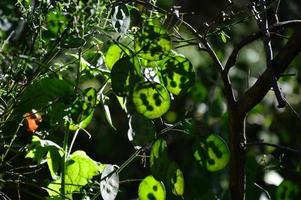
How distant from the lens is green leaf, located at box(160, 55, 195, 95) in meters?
0.87

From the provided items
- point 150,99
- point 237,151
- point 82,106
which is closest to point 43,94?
point 82,106

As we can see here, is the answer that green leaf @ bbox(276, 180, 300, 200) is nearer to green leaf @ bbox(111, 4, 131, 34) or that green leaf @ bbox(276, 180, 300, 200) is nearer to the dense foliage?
the dense foliage

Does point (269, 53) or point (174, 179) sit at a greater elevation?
point (269, 53)

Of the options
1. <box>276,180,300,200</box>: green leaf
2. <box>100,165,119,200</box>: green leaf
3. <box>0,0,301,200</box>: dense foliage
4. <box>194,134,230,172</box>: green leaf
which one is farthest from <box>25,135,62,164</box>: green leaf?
<box>276,180,300,200</box>: green leaf

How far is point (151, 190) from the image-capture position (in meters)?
0.89

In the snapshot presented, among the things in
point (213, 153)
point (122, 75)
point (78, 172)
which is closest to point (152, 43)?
point (122, 75)

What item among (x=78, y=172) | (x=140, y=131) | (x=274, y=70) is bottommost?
(x=78, y=172)

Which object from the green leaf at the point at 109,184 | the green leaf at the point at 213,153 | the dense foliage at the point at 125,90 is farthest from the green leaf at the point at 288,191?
the green leaf at the point at 109,184

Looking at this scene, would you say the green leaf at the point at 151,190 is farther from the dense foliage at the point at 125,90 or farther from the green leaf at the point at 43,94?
Result: the green leaf at the point at 43,94

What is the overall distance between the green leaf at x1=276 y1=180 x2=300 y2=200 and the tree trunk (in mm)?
90

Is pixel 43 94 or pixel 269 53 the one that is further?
pixel 43 94

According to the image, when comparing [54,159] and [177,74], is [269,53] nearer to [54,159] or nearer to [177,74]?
[177,74]

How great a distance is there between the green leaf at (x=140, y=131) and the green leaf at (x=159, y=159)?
1.2 inches

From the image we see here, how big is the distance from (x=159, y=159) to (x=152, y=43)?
0.49 feet
